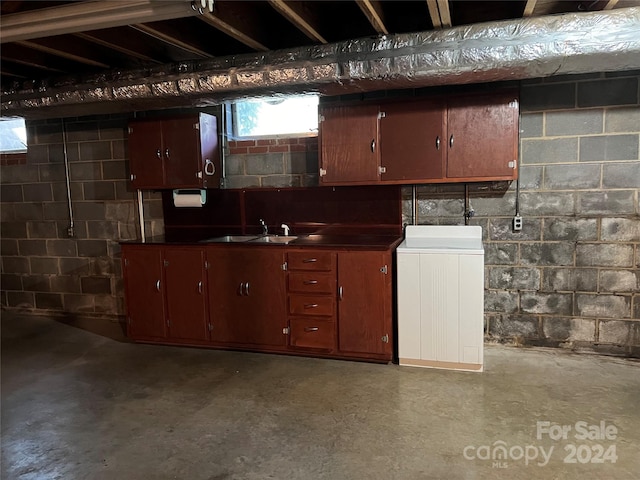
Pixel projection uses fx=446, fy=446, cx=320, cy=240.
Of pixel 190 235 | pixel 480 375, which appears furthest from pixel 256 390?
pixel 190 235

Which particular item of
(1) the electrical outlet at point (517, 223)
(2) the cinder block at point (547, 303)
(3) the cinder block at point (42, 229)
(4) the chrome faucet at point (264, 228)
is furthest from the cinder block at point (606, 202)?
(3) the cinder block at point (42, 229)

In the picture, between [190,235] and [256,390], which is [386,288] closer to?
[256,390]

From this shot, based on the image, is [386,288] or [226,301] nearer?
[386,288]

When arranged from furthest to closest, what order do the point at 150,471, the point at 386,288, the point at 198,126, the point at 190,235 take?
the point at 190,235, the point at 198,126, the point at 386,288, the point at 150,471

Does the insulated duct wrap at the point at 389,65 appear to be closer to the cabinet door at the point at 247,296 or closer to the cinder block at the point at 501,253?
the cabinet door at the point at 247,296

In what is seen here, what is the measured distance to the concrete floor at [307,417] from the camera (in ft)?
7.08

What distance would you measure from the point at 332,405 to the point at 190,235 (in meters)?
2.30

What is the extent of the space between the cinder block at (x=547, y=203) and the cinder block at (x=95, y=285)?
13.3 feet

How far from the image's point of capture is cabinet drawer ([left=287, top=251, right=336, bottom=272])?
3.32 meters

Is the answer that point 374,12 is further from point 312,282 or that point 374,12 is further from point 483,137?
point 312,282

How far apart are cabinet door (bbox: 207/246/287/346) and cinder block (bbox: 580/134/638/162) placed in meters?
2.40

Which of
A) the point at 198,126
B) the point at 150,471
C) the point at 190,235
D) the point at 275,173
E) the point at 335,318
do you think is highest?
the point at 198,126

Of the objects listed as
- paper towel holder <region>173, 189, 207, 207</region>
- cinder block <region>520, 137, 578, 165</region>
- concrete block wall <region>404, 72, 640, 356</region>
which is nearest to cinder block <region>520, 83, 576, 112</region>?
concrete block wall <region>404, 72, 640, 356</region>

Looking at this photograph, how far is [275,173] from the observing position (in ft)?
13.3
